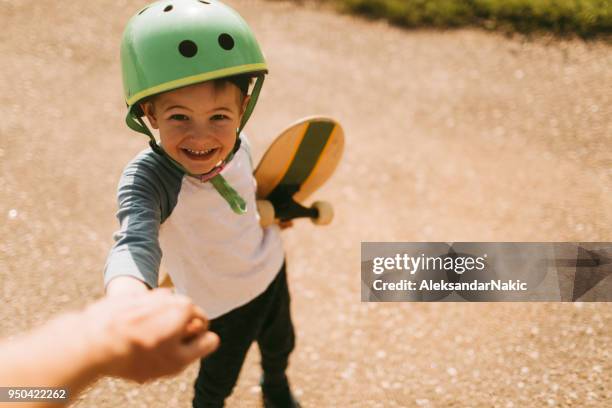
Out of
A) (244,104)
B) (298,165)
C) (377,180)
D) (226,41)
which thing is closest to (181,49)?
(226,41)

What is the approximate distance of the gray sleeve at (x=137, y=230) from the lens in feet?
4.50

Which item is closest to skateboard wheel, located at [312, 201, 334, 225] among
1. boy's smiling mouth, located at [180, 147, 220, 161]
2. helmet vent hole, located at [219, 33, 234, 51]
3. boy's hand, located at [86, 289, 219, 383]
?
boy's smiling mouth, located at [180, 147, 220, 161]

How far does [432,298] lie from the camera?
11.1ft

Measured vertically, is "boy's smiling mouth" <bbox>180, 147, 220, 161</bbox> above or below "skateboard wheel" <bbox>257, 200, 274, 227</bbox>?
below

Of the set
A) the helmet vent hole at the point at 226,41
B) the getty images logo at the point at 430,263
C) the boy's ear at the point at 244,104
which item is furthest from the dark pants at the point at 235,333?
the getty images logo at the point at 430,263

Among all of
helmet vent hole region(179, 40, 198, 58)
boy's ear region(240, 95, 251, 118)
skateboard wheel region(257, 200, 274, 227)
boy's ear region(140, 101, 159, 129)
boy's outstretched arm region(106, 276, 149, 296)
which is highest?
helmet vent hole region(179, 40, 198, 58)

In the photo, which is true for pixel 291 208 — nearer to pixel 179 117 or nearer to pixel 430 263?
pixel 179 117

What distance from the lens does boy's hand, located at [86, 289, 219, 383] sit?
964 millimetres

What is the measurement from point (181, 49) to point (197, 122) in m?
0.24

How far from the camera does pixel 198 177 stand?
72.1 inches

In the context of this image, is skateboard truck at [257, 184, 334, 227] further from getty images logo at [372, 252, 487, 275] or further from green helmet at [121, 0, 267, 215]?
getty images logo at [372, 252, 487, 275]

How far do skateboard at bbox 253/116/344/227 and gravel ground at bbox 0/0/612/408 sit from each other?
3.54 ft

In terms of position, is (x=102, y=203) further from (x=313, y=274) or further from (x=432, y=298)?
(x=432, y=298)

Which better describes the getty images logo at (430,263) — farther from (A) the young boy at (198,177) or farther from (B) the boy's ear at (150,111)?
(B) the boy's ear at (150,111)
